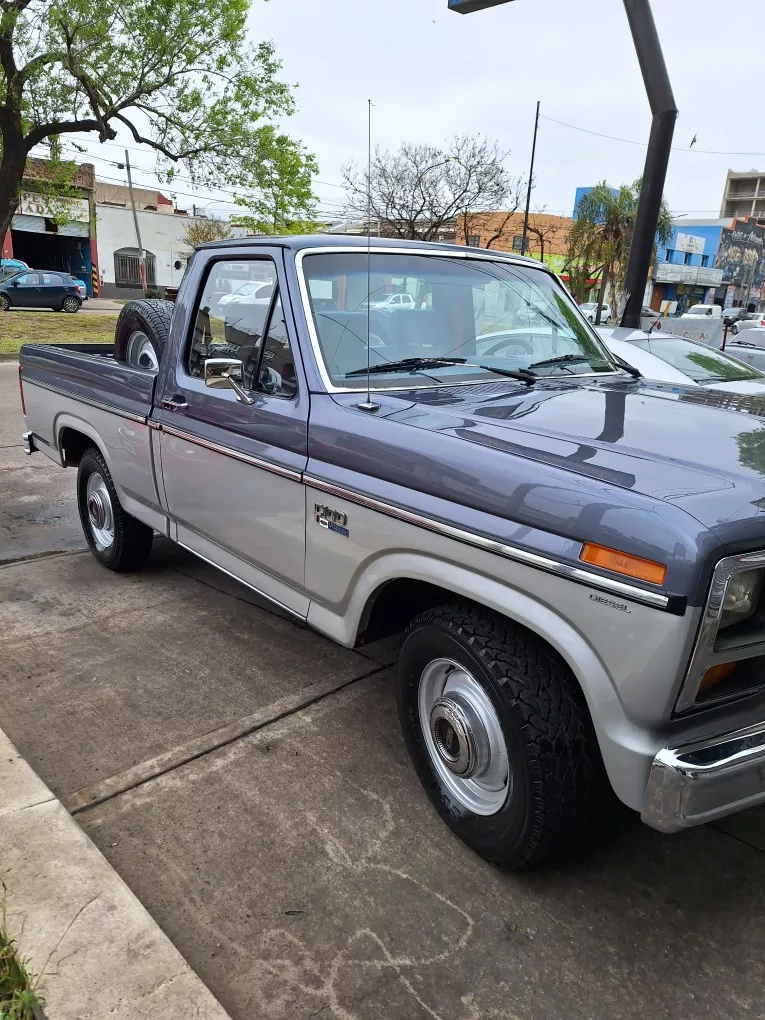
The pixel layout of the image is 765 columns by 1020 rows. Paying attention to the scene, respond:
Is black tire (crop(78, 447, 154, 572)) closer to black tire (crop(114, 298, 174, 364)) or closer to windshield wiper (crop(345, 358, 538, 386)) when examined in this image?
black tire (crop(114, 298, 174, 364))

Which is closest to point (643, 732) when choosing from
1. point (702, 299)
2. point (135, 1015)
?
point (135, 1015)

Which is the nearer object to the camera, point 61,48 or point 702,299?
point 61,48

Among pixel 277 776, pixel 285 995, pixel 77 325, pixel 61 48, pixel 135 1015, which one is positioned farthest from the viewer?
pixel 77 325

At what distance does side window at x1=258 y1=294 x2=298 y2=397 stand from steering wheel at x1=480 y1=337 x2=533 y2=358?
860mm

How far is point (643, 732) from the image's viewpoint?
1976mm

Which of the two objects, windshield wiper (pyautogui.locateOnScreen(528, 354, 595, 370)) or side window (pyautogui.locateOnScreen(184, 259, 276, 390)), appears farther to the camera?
windshield wiper (pyautogui.locateOnScreen(528, 354, 595, 370))

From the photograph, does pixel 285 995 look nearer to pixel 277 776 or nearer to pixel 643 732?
pixel 277 776

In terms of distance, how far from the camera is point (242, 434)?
3285 millimetres

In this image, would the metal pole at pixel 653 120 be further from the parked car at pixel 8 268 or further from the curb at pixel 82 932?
the parked car at pixel 8 268

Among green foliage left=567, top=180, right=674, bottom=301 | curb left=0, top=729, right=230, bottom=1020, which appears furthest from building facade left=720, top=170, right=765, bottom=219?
curb left=0, top=729, right=230, bottom=1020

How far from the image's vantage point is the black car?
2888cm

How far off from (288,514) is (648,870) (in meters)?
1.78

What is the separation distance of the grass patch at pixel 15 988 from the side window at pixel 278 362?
200 cm

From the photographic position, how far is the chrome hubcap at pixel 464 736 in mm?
2439
